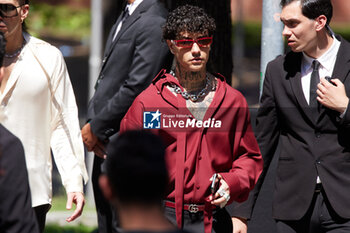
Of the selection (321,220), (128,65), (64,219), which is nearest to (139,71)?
(128,65)

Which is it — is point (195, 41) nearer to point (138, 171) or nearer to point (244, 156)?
point (244, 156)

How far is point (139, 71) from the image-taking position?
5.29 meters

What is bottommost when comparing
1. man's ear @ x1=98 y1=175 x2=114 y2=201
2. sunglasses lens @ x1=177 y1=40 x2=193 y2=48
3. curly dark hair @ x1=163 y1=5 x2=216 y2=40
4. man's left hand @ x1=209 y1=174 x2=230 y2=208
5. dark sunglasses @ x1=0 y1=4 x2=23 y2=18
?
man's left hand @ x1=209 y1=174 x2=230 y2=208

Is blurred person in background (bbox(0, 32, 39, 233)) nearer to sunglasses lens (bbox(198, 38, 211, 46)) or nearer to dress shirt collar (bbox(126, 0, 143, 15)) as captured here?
sunglasses lens (bbox(198, 38, 211, 46))

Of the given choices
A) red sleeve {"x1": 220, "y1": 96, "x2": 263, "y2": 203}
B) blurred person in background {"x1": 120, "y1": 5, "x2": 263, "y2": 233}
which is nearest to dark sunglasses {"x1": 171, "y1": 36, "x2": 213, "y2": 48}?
blurred person in background {"x1": 120, "y1": 5, "x2": 263, "y2": 233}

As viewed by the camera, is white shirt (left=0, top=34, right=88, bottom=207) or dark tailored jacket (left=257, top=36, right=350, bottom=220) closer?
white shirt (left=0, top=34, right=88, bottom=207)

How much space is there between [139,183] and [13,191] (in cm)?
90

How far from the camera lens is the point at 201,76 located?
15.3 ft

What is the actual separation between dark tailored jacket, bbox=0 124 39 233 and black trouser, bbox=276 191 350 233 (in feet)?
6.37

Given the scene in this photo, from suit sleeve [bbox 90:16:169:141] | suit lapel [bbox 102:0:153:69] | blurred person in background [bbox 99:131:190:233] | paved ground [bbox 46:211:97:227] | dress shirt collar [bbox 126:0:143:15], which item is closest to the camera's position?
blurred person in background [bbox 99:131:190:233]

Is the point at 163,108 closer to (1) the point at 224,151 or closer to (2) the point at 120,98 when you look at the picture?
(1) the point at 224,151

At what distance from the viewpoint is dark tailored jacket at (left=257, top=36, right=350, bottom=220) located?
4750mm

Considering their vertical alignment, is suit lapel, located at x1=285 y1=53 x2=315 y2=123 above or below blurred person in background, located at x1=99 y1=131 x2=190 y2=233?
below

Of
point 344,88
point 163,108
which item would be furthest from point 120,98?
point 344,88
